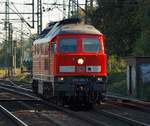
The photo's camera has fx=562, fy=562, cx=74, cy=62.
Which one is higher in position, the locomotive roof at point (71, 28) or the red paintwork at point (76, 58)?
the locomotive roof at point (71, 28)

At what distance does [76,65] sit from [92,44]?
1.29 metres

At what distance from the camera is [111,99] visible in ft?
90.7

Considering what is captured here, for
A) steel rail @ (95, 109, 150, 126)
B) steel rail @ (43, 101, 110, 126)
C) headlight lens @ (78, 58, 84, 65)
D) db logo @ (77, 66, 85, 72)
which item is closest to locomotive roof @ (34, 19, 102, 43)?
headlight lens @ (78, 58, 84, 65)

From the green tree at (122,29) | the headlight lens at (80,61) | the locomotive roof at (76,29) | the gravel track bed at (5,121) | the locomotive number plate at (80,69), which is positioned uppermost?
the green tree at (122,29)

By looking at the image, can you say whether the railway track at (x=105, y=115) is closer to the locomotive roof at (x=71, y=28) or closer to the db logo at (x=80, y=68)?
the db logo at (x=80, y=68)

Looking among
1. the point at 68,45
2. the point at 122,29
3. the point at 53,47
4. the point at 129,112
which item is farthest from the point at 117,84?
the point at 129,112

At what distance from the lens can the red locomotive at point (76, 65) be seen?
22.4m

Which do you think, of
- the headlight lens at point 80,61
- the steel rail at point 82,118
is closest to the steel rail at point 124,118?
the steel rail at point 82,118

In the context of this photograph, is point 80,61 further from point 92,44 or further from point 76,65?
point 92,44

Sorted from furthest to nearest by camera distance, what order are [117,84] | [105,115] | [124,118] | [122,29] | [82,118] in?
[122,29] → [117,84] → [105,115] → [82,118] → [124,118]

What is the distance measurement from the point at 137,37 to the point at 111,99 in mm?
23146

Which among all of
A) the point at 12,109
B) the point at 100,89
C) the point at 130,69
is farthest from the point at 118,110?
the point at 130,69

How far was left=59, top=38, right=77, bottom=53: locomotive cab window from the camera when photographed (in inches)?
902

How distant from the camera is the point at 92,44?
23266mm
